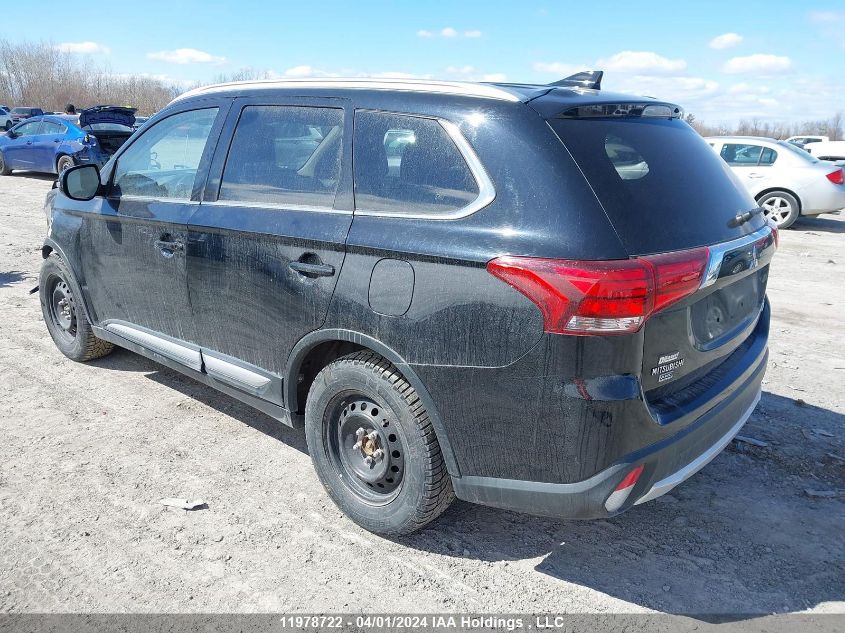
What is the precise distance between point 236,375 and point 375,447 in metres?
0.98

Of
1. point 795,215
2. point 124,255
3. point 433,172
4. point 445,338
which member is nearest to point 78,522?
point 124,255

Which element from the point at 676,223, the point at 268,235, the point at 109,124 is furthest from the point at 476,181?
the point at 109,124

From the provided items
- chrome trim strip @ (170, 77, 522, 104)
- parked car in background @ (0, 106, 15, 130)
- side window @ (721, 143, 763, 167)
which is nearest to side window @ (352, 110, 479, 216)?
chrome trim strip @ (170, 77, 522, 104)

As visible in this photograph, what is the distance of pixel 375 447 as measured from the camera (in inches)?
119

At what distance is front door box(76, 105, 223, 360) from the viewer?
3.77m

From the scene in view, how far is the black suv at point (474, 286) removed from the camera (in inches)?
93.2

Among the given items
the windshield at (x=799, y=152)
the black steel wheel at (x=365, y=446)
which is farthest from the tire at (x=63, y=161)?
the black steel wheel at (x=365, y=446)

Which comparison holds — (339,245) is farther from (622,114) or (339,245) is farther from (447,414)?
(622,114)

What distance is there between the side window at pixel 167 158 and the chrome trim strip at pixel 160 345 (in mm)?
843

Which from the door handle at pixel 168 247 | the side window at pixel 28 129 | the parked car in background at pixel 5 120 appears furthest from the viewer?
the parked car in background at pixel 5 120

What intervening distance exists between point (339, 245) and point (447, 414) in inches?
34.1

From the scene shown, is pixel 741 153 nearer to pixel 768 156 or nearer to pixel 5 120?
pixel 768 156

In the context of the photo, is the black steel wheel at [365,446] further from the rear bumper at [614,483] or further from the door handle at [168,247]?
the door handle at [168,247]

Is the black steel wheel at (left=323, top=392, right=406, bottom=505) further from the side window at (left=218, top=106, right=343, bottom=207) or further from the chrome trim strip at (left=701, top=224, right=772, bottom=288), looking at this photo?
the chrome trim strip at (left=701, top=224, right=772, bottom=288)
